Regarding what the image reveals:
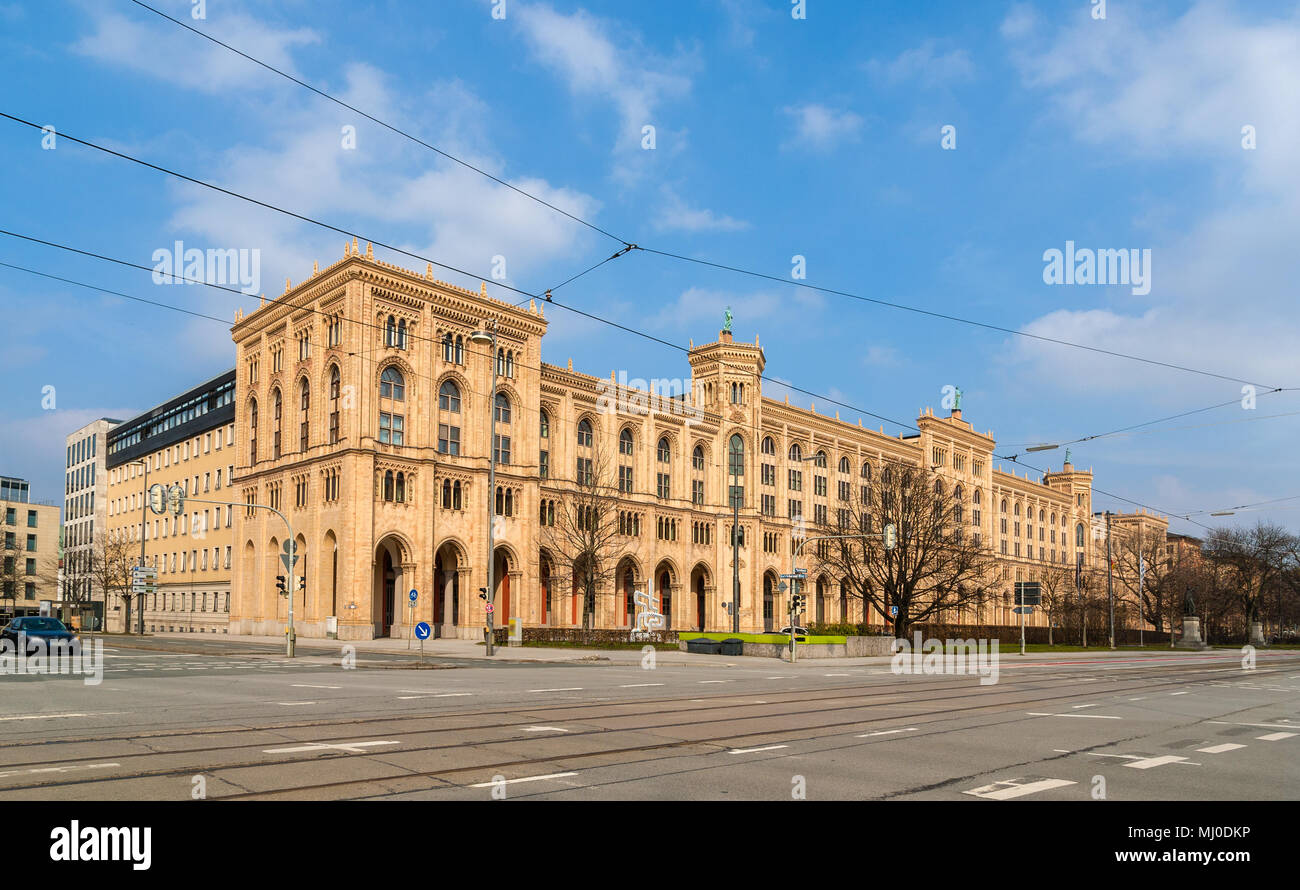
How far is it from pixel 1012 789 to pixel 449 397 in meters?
55.2

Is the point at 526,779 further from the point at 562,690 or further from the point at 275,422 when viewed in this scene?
the point at 275,422

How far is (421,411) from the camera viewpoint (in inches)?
2325

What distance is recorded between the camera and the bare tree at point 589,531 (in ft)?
197

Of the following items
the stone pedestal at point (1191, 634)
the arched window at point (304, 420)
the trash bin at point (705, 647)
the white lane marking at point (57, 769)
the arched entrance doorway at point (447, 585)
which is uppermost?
the arched window at point (304, 420)

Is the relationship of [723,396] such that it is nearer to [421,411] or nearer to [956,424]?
[421,411]

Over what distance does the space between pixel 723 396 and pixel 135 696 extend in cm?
6681

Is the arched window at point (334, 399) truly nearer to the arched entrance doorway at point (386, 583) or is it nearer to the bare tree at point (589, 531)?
the arched entrance doorway at point (386, 583)

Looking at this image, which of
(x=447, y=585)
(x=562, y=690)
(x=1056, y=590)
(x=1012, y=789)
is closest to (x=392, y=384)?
(x=447, y=585)

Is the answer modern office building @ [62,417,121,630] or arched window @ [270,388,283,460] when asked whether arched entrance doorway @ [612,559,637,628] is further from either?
modern office building @ [62,417,121,630]

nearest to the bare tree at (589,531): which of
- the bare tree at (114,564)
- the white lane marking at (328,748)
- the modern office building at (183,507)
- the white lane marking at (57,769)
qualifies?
the modern office building at (183,507)

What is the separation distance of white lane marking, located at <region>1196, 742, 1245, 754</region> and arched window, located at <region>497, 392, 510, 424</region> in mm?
54703

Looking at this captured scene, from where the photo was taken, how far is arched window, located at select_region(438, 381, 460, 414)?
200 feet

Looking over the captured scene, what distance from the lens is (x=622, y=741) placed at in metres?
11.8

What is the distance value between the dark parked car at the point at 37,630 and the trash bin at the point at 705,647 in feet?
79.1
